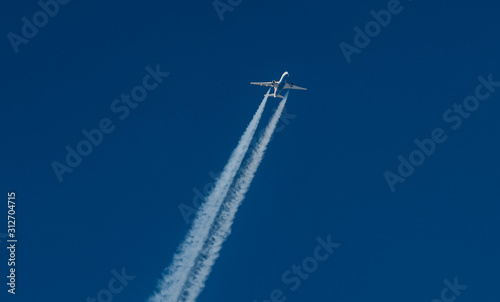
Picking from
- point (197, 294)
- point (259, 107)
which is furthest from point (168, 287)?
point (259, 107)

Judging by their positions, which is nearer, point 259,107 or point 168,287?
point 168,287

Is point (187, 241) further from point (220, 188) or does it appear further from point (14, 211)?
point (14, 211)

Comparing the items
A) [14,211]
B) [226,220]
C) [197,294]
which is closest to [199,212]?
[226,220]

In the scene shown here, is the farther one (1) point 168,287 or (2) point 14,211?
(2) point 14,211

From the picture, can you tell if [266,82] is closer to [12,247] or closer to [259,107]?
[259,107]

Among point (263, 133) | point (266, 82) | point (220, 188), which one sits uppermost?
point (266, 82)

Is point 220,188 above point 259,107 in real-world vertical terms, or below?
below

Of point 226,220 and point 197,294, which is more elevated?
point 226,220

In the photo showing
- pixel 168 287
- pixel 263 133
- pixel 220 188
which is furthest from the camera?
pixel 263 133

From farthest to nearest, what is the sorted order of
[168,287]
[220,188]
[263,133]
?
1. [263,133]
2. [220,188]
3. [168,287]
